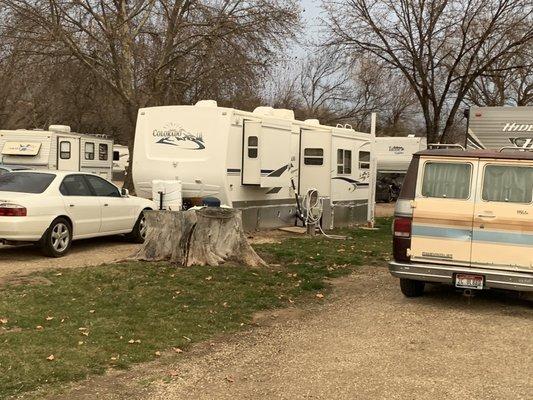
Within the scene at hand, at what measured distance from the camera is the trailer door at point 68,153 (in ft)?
69.8

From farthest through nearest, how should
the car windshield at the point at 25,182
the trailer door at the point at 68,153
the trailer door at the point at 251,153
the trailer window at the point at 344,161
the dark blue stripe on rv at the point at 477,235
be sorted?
the trailer door at the point at 68,153, the trailer window at the point at 344,161, the trailer door at the point at 251,153, the car windshield at the point at 25,182, the dark blue stripe on rv at the point at 477,235

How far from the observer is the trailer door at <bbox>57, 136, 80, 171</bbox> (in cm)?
2127

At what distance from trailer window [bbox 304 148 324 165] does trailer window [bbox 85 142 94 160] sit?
1019 centimetres

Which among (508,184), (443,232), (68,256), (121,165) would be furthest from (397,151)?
(443,232)

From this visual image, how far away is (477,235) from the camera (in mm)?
7141

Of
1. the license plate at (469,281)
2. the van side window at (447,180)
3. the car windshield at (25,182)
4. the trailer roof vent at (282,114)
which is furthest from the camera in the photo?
the trailer roof vent at (282,114)

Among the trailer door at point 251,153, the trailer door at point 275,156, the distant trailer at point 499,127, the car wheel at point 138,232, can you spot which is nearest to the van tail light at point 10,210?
the car wheel at point 138,232

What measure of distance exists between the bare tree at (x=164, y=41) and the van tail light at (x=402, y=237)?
13.9 metres

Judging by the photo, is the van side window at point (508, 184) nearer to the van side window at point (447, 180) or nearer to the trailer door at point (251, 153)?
the van side window at point (447, 180)

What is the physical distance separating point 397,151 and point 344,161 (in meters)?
14.9

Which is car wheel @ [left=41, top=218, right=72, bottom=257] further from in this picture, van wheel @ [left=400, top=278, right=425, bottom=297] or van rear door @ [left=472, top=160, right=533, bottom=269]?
van rear door @ [left=472, top=160, right=533, bottom=269]

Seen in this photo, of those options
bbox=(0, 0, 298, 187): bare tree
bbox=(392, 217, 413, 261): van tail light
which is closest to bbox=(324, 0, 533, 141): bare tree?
bbox=(0, 0, 298, 187): bare tree

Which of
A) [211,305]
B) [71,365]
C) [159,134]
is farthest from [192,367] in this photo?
[159,134]

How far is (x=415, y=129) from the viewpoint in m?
52.2
